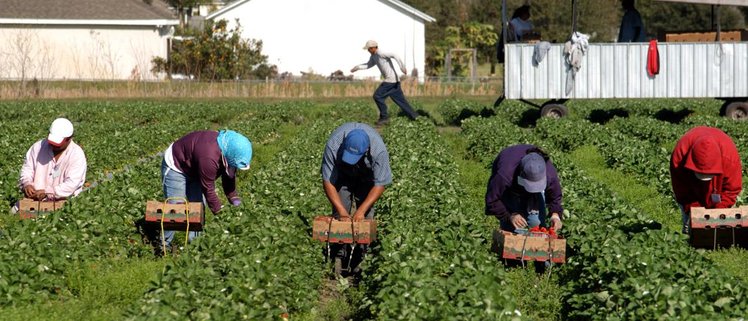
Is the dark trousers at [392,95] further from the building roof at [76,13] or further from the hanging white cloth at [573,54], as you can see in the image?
the building roof at [76,13]

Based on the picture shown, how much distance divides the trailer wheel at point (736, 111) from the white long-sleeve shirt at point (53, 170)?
17571mm

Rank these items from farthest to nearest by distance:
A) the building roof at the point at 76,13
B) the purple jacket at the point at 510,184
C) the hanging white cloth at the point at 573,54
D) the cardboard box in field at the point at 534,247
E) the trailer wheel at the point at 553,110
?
the building roof at the point at 76,13
the trailer wheel at the point at 553,110
the hanging white cloth at the point at 573,54
the purple jacket at the point at 510,184
the cardboard box in field at the point at 534,247

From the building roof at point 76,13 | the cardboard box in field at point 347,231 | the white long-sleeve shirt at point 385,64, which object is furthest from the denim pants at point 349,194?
the building roof at point 76,13

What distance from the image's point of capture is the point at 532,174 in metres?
9.67

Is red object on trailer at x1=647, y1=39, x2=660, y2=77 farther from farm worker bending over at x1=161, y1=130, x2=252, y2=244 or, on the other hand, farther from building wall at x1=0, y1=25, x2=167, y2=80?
building wall at x1=0, y1=25, x2=167, y2=80

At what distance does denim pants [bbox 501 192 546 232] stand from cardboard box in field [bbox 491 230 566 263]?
589 mm

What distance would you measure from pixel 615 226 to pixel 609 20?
50.5m

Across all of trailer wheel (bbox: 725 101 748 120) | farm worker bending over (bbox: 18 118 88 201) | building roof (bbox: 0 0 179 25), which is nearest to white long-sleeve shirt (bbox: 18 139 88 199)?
farm worker bending over (bbox: 18 118 88 201)

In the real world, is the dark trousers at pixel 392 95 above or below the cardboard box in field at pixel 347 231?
above

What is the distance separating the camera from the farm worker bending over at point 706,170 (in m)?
10.6

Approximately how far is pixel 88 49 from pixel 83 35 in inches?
26.1

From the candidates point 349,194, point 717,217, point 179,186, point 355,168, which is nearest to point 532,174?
point 355,168

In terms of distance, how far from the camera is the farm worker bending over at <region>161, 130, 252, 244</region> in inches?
413

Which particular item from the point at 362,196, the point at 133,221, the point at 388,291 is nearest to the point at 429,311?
the point at 388,291
